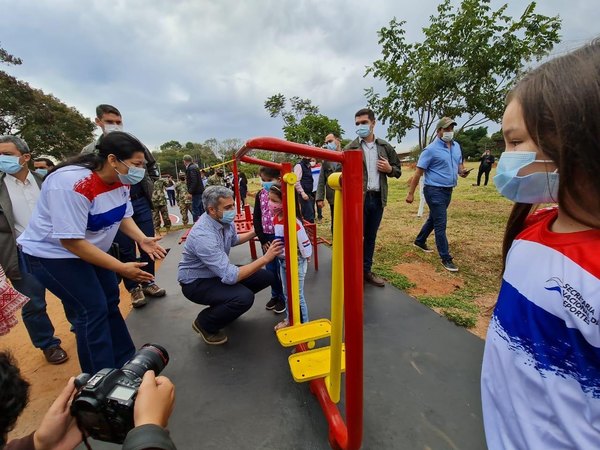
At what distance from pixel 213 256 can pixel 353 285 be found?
1485 mm

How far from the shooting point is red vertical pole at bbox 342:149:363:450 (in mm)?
1065

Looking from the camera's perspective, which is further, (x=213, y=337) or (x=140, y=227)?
(x=140, y=227)

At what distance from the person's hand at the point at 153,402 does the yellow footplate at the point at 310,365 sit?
33.6 inches

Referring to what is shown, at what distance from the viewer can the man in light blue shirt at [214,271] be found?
2.35m

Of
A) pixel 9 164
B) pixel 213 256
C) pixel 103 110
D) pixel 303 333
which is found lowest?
pixel 303 333

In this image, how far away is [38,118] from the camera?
2002cm

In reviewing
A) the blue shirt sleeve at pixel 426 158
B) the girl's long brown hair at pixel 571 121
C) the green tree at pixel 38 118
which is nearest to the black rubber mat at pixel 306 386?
the girl's long brown hair at pixel 571 121

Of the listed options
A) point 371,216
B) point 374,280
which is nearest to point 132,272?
point 371,216

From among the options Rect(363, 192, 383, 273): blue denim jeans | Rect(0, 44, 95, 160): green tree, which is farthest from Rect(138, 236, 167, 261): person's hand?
Rect(0, 44, 95, 160): green tree

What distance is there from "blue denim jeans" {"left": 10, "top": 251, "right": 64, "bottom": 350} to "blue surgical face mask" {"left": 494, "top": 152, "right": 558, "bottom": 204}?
9.56ft

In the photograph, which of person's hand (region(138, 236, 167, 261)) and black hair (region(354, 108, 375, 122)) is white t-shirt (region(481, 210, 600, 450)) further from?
black hair (region(354, 108, 375, 122))

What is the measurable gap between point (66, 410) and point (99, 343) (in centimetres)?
84

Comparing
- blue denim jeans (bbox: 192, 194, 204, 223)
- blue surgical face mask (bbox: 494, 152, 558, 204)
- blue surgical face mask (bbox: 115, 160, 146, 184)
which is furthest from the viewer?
blue denim jeans (bbox: 192, 194, 204, 223)

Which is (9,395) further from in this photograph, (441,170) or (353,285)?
(441,170)
